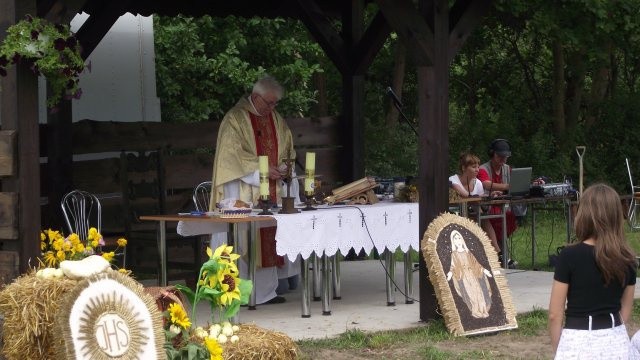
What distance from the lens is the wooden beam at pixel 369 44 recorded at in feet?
42.1

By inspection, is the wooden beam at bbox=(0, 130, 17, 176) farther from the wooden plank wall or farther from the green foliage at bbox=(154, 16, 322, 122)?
the green foliage at bbox=(154, 16, 322, 122)

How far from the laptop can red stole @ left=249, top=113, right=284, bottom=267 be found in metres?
2.75

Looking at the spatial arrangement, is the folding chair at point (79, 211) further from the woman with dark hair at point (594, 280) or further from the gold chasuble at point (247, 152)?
the woman with dark hair at point (594, 280)

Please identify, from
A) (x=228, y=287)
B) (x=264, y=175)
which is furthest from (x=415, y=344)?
(x=228, y=287)

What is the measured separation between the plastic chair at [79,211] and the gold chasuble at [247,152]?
116 cm

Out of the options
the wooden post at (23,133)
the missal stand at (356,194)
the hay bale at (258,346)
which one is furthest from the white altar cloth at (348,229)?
the hay bale at (258,346)

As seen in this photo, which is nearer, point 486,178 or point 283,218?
point 283,218

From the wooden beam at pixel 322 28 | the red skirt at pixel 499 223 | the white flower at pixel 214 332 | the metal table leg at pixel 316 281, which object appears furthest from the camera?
the wooden beam at pixel 322 28

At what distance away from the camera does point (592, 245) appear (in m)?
5.08

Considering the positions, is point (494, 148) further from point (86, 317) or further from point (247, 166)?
point (86, 317)

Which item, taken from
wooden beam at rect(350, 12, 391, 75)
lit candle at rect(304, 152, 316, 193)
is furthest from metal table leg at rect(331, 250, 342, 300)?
wooden beam at rect(350, 12, 391, 75)

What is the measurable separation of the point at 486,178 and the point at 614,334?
309 inches

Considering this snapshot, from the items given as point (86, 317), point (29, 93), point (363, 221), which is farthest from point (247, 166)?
point (86, 317)

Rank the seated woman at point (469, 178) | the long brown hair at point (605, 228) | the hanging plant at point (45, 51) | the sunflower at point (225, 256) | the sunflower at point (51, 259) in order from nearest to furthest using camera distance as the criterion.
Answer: the long brown hair at point (605, 228) < the sunflower at point (225, 256) < the sunflower at point (51, 259) < the hanging plant at point (45, 51) < the seated woman at point (469, 178)
